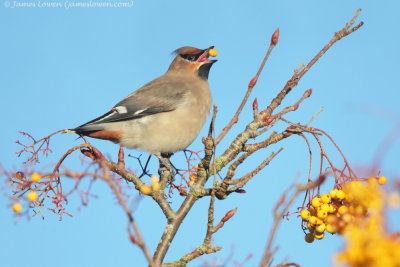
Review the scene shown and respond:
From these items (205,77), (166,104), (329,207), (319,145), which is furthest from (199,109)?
(329,207)

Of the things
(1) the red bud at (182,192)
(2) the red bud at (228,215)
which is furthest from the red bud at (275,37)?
(1) the red bud at (182,192)

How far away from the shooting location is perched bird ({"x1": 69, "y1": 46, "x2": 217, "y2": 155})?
5558mm

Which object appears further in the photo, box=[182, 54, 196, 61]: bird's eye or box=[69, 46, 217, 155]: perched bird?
box=[182, 54, 196, 61]: bird's eye

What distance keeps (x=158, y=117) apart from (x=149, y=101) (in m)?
0.23

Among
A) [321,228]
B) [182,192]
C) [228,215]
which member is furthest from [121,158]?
[321,228]

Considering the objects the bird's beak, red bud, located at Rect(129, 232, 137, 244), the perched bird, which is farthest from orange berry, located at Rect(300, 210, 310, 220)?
the bird's beak

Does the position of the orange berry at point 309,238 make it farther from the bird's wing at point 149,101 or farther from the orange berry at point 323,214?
the bird's wing at point 149,101

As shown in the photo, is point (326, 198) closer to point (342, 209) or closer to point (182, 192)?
point (342, 209)

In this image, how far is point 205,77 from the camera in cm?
680

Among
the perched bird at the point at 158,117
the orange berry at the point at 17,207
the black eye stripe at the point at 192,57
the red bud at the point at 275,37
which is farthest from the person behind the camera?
the black eye stripe at the point at 192,57

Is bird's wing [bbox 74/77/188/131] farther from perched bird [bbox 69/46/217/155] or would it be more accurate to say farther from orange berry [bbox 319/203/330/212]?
orange berry [bbox 319/203/330/212]

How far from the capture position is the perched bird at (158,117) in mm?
A: 5558

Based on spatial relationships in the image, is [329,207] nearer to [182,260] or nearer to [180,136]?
[182,260]

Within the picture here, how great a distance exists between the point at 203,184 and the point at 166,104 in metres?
2.68
